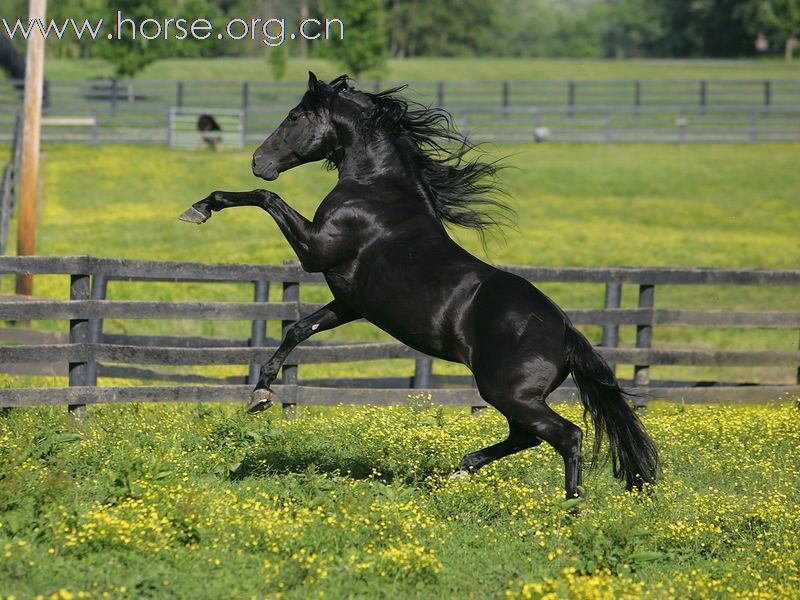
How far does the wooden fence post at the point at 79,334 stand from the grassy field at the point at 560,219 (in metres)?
6.19

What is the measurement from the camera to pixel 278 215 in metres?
7.37

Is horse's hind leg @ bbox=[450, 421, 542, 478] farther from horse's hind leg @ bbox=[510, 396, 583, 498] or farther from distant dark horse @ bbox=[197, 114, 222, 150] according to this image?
distant dark horse @ bbox=[197, 114, 222, 150]

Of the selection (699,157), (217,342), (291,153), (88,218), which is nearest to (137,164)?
(88,218)

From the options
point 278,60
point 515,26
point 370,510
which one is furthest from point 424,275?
point 515,26

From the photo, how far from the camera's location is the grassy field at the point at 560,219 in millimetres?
19062

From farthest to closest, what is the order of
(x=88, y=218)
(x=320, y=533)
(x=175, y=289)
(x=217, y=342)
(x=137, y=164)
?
(x=137, y=164), (x=88, y=218), (x=175, y=289), (x=217, y=342), (x=320, y=533)

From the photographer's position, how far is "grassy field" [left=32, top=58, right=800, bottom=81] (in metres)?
75.1

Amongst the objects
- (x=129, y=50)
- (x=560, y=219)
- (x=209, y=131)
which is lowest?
(x=560, y=219)

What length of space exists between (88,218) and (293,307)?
18376 millimetres

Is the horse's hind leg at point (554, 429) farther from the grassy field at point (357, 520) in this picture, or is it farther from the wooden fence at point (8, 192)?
the wooden fence at point (8, 192)

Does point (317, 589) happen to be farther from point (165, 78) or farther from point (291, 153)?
point (165, 78)

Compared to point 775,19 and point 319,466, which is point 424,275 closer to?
point 319,466

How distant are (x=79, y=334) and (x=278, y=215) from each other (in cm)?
304

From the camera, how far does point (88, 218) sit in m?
27.3
